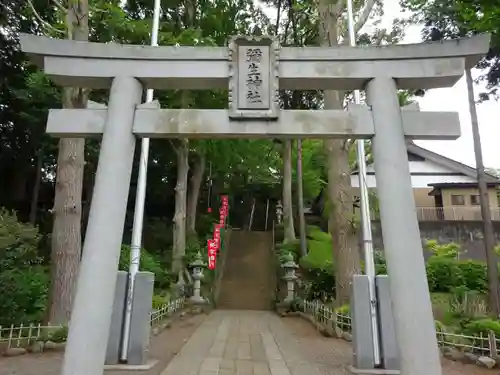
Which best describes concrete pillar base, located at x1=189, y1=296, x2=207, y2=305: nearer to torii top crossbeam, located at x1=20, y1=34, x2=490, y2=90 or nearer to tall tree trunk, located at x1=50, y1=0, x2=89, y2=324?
tall tree trunk, located at x1=50, y1=0, x2=89, y2=324

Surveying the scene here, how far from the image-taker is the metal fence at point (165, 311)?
10.7 m

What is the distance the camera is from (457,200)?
26234 mm

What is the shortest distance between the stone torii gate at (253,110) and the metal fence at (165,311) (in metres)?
5.78

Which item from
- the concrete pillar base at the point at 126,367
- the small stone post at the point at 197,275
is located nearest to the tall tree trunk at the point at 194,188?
the small stone post at the point at 197,275

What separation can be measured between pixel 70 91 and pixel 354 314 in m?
7.11

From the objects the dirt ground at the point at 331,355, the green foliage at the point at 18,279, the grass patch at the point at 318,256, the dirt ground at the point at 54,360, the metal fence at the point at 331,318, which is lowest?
the dirt ground at the point at 54,360

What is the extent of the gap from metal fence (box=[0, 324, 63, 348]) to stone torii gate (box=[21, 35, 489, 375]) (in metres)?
4.05

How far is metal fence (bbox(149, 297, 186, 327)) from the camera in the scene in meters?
10.7

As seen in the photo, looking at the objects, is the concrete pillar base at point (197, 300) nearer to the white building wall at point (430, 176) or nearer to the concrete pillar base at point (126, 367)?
the concrete pillar base at point (126, 367)

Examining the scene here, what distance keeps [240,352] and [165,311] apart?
5.00 m

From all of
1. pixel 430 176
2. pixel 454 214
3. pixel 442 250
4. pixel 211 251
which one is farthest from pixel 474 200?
pixel 211 251

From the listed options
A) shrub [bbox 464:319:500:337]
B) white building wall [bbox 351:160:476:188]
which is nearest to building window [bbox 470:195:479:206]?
white building wall [bbox 351:160:476:188]

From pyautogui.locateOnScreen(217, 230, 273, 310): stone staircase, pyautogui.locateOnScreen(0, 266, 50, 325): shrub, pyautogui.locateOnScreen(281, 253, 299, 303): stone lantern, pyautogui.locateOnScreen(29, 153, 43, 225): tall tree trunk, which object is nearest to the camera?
pyautogui.locateOnScreen(0, 266, 50, 325): shrub

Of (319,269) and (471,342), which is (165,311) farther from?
(471,342)
